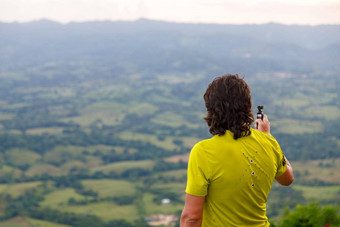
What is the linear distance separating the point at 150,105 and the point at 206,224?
139 meters

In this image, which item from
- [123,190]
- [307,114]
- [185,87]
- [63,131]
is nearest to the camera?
[123,190]

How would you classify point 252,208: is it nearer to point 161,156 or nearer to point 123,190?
point 123,190

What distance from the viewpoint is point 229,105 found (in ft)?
9.28

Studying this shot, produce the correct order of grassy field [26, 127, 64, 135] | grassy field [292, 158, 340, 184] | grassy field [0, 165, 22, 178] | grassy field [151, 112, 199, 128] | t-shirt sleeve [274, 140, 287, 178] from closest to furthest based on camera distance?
t-shirt sleeve [274, 140, 287, 178]
grassy field [292, 158, 340, 184]
grassy field [0, 165, 22, 178]
grassy field [26, 127, 64, 135]
grassy field [151, 112, 199, 128]

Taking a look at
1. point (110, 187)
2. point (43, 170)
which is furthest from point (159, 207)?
point (43, 170)

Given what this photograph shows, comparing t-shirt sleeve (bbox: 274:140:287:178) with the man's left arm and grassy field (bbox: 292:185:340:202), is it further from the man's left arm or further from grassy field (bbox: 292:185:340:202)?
grassy field (bbox: 292:185:340:202)

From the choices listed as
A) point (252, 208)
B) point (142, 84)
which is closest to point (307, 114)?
point (142, 84)

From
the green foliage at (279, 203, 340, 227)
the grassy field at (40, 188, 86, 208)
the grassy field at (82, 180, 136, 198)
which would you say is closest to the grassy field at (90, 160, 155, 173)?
the grassy field at (82, 180, 136, 198)

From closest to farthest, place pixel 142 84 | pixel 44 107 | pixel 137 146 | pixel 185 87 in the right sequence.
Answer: pixel 137 146 → pixel 44 107 → pixel 185 87 → pixel 142 84

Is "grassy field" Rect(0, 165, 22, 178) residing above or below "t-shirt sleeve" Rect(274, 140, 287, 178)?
below

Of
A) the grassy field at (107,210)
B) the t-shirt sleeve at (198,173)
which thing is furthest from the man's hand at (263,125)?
the grassy field at (107,210)

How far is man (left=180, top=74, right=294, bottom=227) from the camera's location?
2779 mm

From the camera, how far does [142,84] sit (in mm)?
180750

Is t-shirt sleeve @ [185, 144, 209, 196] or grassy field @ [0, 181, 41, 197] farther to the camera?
grassy field @ [0, 181, 41, 197]
